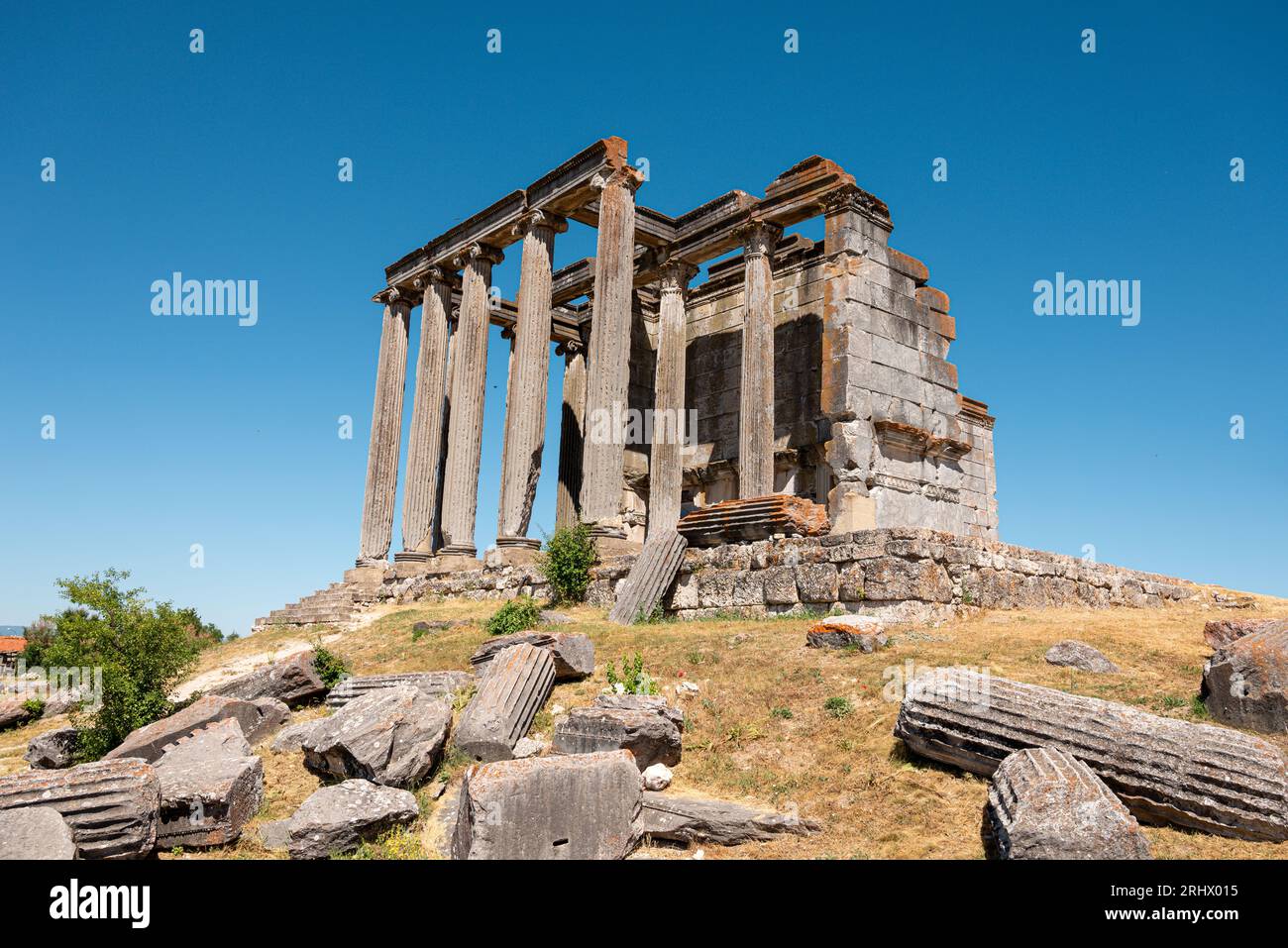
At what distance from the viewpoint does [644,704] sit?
30.3ft

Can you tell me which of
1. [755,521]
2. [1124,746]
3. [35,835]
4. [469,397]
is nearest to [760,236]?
[469,397]

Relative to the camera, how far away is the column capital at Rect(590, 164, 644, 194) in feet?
77.8

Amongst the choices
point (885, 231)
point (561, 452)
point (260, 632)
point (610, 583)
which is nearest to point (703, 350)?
point (561, 452)

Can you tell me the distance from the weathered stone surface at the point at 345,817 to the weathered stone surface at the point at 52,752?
5.69 meters

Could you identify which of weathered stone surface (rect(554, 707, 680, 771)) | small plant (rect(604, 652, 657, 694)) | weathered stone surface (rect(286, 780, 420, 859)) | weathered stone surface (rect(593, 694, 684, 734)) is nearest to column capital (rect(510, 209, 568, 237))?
small plant (rect(604, 652, 657, 694))

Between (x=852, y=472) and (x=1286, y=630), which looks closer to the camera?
(x=1286, y=630)

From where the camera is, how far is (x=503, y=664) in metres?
10.8

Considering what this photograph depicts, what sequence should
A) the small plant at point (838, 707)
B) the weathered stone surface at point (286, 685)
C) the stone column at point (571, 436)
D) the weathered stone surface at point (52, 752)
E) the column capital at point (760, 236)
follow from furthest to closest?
the stone column at point (571, 436)
the column capital at point (760, 236)
the weathered stone surface at point (286, 685)
the weathered stone surface at point (52, 752)
the small plant at point (838, 707)

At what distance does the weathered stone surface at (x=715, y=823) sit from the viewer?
710 cm

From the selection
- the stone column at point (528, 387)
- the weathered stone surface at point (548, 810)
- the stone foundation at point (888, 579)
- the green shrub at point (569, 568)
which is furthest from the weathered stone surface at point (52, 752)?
the stone column at point (528, 387)

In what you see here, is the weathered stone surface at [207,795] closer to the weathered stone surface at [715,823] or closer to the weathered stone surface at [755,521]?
the weathered stone surface at [715,823]

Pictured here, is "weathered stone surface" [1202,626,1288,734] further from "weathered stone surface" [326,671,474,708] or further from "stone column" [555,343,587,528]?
"stone column" [555,343,587,528]
